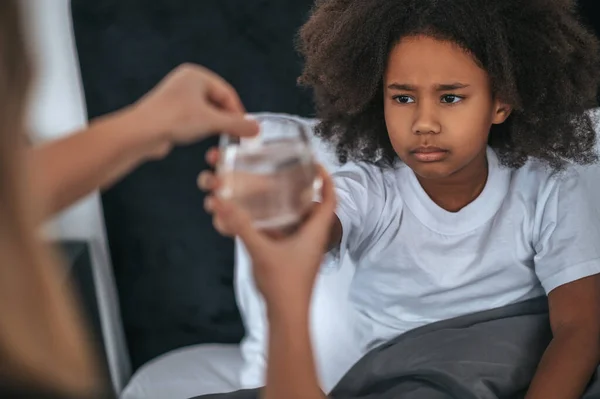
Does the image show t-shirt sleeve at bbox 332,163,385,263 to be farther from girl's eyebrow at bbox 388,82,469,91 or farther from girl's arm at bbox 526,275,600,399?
girl's arm at bbox 526,275,600,399

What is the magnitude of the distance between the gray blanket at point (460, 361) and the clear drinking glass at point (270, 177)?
0.44m

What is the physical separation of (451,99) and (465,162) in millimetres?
86

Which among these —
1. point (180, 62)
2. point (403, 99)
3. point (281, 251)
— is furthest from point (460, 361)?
point (180, 62)

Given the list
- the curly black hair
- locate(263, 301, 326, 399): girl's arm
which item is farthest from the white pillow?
locate(263, 301, 326, 399): girl's arm

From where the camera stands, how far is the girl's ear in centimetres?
112

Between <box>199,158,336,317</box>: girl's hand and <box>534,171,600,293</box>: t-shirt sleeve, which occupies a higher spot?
<box>199,158,336,317</box>: girl's hand

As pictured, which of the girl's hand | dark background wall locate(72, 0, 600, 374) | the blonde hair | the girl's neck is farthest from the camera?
Result: dark background wall locate(72, 0, 600, 374)

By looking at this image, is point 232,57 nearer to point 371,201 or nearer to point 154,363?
point 371,201

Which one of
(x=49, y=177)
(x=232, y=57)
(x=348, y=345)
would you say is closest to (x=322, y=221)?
(x=49, y=177)

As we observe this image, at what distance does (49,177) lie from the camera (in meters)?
0.64

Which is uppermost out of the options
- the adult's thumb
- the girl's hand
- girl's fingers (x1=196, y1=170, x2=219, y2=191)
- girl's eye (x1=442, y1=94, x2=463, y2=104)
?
the adult's thumb

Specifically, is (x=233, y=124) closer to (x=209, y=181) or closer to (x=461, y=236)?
(x=209, y=181)

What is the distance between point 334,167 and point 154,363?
0.48 meters

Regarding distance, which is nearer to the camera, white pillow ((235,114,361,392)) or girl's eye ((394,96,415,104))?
girl's eye ((394,96,415,104))
